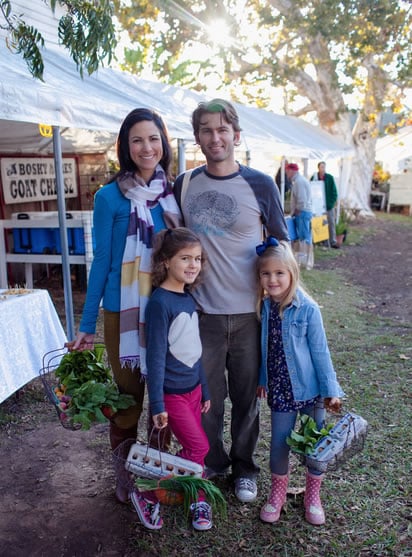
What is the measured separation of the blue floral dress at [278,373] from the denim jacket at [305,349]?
35 mm

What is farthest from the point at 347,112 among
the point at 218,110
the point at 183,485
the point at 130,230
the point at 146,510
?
the point at 183,485

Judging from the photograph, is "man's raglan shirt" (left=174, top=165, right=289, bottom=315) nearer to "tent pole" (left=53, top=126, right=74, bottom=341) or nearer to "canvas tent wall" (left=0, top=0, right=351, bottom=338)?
"canvas tent wall" (left=0, top=0, right=351, bottom=338)

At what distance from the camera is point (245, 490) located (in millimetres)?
2838

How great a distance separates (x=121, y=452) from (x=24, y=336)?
1.68 metres

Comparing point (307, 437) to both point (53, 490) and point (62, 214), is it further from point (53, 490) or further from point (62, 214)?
point (62, 214)

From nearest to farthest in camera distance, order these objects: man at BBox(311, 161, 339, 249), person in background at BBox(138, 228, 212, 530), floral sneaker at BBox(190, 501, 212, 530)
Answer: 1. person in background at BBox(138, 228, 212, 530)
2. floral sneaker at BBox(190, 501, 212, 530)
3. man at BBox(311, 161, 339, 249)

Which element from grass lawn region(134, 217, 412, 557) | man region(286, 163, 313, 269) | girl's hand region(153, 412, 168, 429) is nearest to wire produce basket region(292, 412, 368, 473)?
grass lawn region(134, 217, 412, 557)

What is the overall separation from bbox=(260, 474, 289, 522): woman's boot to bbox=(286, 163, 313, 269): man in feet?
24.9

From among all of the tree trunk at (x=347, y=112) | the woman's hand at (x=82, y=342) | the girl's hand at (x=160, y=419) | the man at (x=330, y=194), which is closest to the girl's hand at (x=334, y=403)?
the girl's hand at (x=160, y=419)

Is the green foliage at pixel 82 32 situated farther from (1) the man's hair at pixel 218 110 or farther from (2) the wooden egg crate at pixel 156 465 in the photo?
(2) the wooden egg crate at pixel 156 465

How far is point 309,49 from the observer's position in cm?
1652

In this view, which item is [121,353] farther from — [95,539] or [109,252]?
[95,539]

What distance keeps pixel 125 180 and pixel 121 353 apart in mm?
788

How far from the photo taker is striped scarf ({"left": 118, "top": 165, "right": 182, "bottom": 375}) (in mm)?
2342
